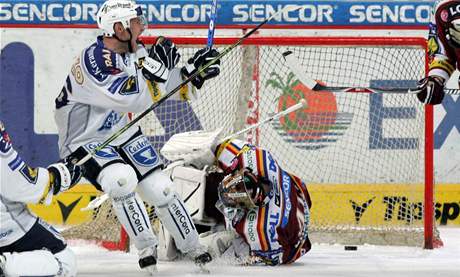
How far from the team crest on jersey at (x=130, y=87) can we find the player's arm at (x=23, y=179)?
2.45 feet

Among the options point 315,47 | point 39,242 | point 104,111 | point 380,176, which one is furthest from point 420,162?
point 39,242

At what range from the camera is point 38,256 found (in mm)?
4141

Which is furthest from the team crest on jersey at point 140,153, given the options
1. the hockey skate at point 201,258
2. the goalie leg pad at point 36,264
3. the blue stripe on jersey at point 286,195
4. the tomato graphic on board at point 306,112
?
the tomato graphic on board at point 306,112

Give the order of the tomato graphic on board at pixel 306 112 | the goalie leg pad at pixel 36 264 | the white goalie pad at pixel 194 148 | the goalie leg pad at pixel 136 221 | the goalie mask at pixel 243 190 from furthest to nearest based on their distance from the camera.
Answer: the tomato graphic on board at pixel 306 112 → the white goalie pad at pixel 194 148 → the goalie mask at pixel 243 190 → the goalie leg pad at pixel 136 221 → the goalie leg pad at pixel 36 264

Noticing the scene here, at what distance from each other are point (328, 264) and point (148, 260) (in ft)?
2.89

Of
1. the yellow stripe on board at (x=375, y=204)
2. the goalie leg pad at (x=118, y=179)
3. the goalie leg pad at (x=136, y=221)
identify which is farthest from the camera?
the yellow stripe on board at (x=375, y=204)

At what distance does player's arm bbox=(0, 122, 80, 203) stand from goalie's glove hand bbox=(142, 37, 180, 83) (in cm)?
80

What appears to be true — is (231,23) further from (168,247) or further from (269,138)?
(168,247)

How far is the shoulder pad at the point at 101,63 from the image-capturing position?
495 centimetres

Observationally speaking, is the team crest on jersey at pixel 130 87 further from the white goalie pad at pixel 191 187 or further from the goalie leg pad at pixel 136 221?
the white goalie pad at pixel 191 187

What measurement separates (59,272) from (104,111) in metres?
1.08

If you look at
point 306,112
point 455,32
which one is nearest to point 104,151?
point 455,32

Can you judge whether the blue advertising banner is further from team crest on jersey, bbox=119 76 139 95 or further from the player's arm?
the player's arm

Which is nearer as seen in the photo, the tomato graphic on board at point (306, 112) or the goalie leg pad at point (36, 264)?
the goalie leg pad at point (36, 264)
